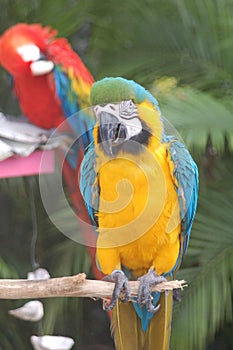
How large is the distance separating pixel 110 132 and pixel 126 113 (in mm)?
30

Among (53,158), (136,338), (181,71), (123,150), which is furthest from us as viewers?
(181,71)

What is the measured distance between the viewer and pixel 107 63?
1.81 m

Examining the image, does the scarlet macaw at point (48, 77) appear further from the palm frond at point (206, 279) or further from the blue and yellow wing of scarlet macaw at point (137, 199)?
the palm frond at point (206, 279)

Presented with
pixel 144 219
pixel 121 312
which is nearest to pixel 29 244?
pixel 121 312

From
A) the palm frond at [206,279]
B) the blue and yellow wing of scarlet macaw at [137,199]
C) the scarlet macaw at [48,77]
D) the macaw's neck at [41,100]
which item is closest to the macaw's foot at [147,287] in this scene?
the blue and yellow wing of scarlet macaw at [137,199]

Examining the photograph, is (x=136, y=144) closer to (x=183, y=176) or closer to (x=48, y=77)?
(x=183, y=176)

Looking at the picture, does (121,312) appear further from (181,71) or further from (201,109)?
(181,71)

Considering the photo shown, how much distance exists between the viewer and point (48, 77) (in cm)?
127

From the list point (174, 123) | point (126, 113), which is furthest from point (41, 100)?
point (126, 113)

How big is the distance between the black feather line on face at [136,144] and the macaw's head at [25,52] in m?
0.48

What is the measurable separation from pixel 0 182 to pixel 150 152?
1.12 metres

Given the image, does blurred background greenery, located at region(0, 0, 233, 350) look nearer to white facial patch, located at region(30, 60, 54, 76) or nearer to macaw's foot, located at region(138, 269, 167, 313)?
white facial patch, located at region(30, 60, 54, 76)

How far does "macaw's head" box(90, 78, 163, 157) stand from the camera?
755mm

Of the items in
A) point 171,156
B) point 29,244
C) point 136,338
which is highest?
point 171,156
